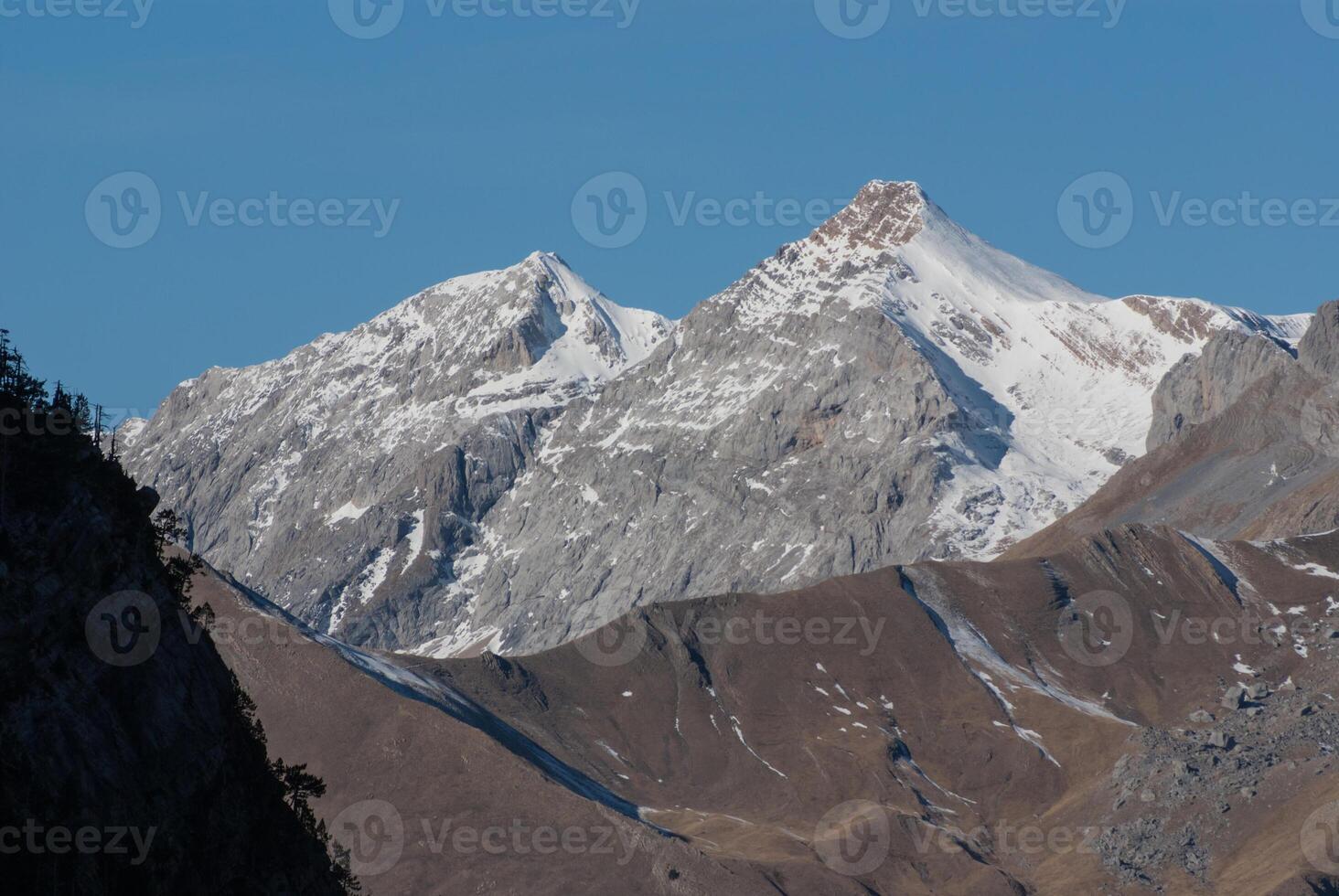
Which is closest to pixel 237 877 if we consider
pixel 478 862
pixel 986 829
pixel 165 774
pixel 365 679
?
pixel 165 774

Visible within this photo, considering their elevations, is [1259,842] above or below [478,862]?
below

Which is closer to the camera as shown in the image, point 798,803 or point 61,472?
point 61,472

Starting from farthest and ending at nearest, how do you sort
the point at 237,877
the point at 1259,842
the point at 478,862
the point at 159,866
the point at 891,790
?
1. the point at 891,790
2. the point at 1259,842
3. the point at 478,862
4. the point at 237,877
5. the point at 159,866

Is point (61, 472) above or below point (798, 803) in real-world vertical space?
above

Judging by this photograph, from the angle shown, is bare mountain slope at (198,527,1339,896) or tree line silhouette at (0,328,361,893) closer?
tree line silhouette at (0,328,361,893)

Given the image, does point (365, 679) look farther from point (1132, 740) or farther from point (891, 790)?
point (1132, 740)

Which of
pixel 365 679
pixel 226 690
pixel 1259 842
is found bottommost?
pixel 1259 842

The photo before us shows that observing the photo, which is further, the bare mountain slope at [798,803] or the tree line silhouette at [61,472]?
the bare mountain slope at [798,803]

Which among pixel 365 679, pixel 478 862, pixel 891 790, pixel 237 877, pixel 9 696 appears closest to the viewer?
pixel 9 696

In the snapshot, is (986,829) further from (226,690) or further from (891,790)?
(226,690)

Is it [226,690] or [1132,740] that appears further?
[1132,740]
